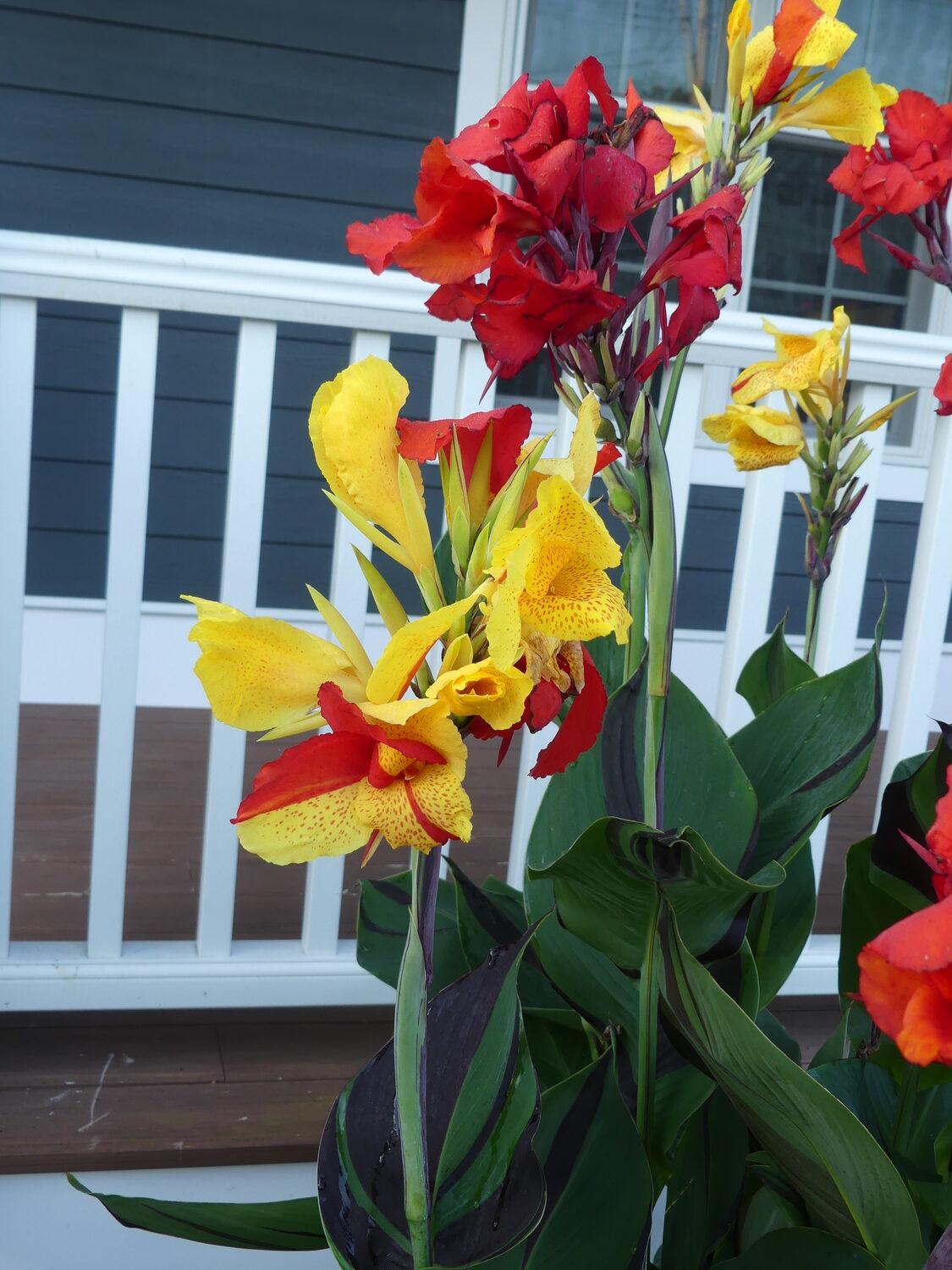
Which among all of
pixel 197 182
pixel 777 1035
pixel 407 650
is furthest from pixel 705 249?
pixel 197 182

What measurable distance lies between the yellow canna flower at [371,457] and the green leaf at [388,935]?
56 cm

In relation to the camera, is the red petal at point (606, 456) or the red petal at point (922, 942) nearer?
the red petal at point (922, 942)

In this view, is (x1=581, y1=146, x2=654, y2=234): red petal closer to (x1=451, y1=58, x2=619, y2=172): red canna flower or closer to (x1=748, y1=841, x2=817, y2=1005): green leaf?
(x1=451, y1=58, x2=619, y2=172): red canna flower

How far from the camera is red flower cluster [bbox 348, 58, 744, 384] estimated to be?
18.8 inches

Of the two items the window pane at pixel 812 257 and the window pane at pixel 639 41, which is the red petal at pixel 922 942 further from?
the window pane at pixel 812 257

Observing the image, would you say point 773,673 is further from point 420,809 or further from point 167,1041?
point 167,1041

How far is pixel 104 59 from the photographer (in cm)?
288

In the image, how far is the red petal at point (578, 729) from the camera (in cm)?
43

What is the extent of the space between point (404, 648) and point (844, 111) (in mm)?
486

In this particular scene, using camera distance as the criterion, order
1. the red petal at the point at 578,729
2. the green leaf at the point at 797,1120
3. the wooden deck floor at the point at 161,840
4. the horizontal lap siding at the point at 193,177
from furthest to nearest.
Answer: the horizontal lap siding at the point at 193,177 → the wooden deck floor at the point at 161,840 → the green leaf at the point at 797,1120 → the red petal at the point at 578,729

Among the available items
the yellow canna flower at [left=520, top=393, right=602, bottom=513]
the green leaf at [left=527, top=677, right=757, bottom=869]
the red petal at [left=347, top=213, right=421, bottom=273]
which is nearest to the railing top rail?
the green leaf at [left=527, top=677, right=757, bottom=869]

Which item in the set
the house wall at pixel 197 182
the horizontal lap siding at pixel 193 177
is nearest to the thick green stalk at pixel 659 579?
the horizontal lap siding at pixel 193 177

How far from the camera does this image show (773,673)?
1.06 meters

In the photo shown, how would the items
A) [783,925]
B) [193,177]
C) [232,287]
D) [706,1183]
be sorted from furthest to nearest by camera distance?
[193,177]
[232,287]
[783,925]
[706,1183]
